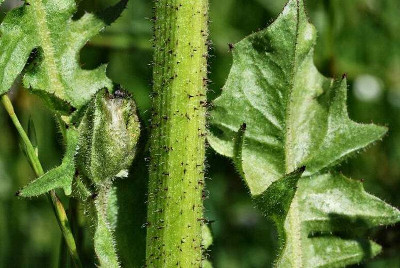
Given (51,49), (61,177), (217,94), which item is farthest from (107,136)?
(217,94)

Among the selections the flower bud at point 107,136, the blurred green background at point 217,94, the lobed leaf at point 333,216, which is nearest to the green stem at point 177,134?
the flower bud at point 107,136

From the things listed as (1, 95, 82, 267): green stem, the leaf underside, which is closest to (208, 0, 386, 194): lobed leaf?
the leaf underside

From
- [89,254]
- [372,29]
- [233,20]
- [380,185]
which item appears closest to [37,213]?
[89,254]

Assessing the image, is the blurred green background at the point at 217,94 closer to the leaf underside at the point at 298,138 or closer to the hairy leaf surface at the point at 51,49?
the leaf underside at the point at 298,138

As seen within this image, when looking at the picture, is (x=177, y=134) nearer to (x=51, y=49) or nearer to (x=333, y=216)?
(x=51, y=49)

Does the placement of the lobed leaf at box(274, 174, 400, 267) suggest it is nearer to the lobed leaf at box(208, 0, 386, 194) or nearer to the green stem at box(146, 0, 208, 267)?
the lobed leaf at box(208, 0, 386, 194)

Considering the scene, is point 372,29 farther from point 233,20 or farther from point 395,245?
point 395,245
